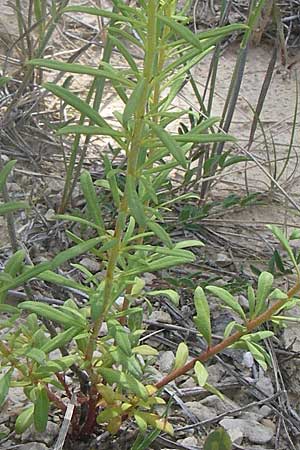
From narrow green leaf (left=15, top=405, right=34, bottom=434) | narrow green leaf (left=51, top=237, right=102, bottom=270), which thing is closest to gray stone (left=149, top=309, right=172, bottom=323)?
narrow green leaf (left=15, top=405, right=34, bottom=434)

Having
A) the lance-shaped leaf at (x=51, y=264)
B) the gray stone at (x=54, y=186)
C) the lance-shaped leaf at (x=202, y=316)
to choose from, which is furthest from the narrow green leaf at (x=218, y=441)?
the gray stone at (x=54, y=186)

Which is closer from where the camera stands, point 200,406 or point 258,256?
point 200,406

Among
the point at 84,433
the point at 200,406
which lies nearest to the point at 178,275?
the point at 200,406

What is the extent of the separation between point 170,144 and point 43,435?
0.61 m

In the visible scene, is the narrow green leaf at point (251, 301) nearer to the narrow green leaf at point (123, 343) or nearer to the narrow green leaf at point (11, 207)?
the narrow green leaf at point (123, 343)

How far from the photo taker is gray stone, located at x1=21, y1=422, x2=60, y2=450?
135cm

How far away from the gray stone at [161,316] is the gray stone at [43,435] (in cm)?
34

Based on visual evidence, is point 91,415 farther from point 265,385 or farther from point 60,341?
point 265,385

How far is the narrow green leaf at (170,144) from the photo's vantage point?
1001 millimetres

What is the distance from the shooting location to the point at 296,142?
240 cm

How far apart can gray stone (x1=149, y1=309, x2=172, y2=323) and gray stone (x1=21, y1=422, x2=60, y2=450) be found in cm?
34

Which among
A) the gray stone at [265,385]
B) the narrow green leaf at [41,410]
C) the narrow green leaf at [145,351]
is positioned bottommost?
the gray stone at [265,385]

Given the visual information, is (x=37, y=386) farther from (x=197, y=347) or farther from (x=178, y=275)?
(x=178, y=275)

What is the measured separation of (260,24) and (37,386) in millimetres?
1869
